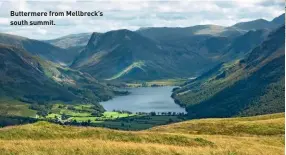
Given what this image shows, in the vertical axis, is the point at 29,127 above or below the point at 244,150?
above

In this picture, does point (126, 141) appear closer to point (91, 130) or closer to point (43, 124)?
point (91, 130)

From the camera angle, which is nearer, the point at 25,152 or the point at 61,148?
the point at 25,152

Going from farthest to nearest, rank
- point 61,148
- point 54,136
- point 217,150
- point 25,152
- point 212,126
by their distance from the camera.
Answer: point 212,126 < point 54,136 < point 217,150 < point 61,148 < point 25,152

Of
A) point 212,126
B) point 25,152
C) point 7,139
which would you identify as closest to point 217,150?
point 25,152

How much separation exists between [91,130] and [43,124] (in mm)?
6108

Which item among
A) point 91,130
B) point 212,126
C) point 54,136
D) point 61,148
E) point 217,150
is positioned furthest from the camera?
point 212,126

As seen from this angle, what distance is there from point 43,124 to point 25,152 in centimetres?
1533

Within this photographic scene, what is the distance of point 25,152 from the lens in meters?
36.2

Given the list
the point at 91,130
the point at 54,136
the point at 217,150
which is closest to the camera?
the point at 217,150

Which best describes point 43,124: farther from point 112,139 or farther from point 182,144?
point 182,144

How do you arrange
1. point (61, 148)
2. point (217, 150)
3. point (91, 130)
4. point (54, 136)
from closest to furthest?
point (61, 148)
point (217, 150)
point (54, 136)
point (91, 130)

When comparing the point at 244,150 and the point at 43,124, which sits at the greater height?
the point at 43,124

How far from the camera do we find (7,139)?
45.0m

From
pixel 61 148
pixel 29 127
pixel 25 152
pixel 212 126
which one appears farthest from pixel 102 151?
pixel 212 126
